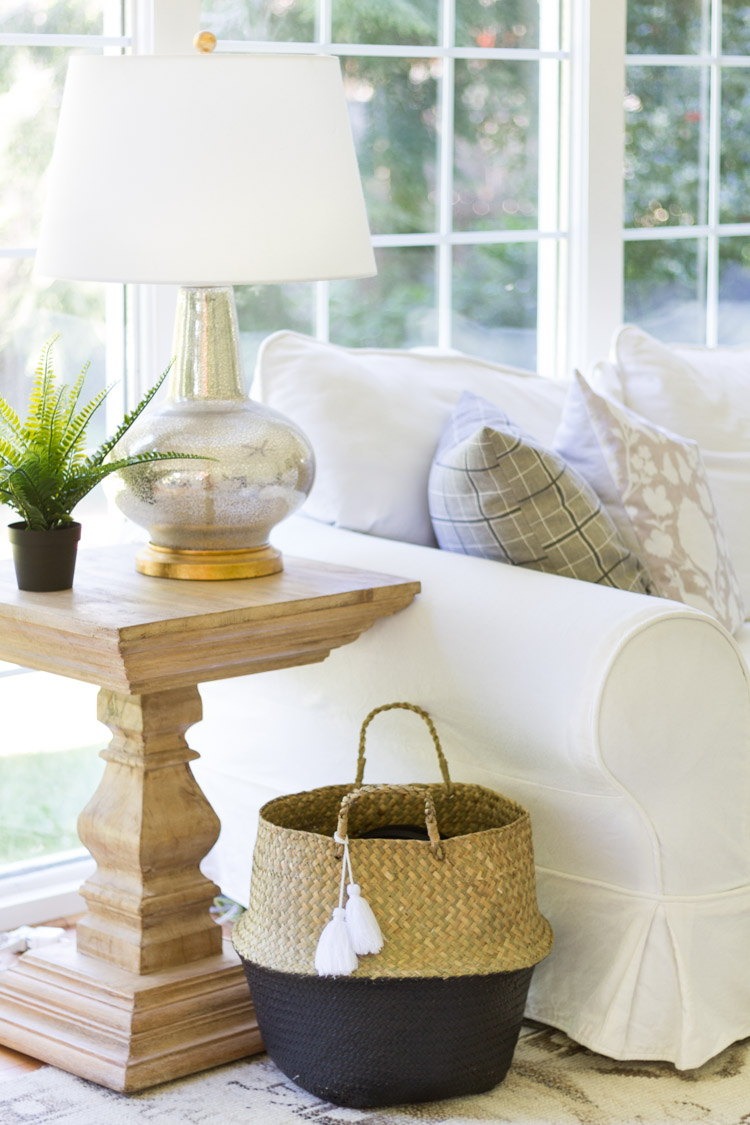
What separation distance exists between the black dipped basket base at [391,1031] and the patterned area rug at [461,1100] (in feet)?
0.10

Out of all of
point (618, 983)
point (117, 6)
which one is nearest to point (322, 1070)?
point (618, 983)

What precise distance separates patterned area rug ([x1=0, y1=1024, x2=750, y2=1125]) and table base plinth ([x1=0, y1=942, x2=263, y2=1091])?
0.02 metres

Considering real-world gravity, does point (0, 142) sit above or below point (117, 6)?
below

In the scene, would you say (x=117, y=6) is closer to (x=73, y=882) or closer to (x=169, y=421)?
(x=169, y=421)

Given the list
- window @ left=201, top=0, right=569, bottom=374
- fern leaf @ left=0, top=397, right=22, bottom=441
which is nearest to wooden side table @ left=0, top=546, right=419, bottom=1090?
fern leaf @ left=0, top=397, right=22, bottom=441

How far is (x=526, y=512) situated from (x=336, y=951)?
68cm

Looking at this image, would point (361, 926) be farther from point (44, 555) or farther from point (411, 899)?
point (44, 555)

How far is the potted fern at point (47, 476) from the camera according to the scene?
192 cm

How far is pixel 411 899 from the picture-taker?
5.87 ft

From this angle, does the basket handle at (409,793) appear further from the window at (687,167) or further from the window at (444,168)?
the window at (687,167)

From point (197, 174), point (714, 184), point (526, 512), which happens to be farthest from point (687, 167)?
point (197, 174)

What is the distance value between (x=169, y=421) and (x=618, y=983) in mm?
929

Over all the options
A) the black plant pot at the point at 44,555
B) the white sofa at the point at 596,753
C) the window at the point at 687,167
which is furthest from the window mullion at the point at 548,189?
the black plant pot at the point at 44,555

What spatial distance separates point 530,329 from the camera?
125 inches
